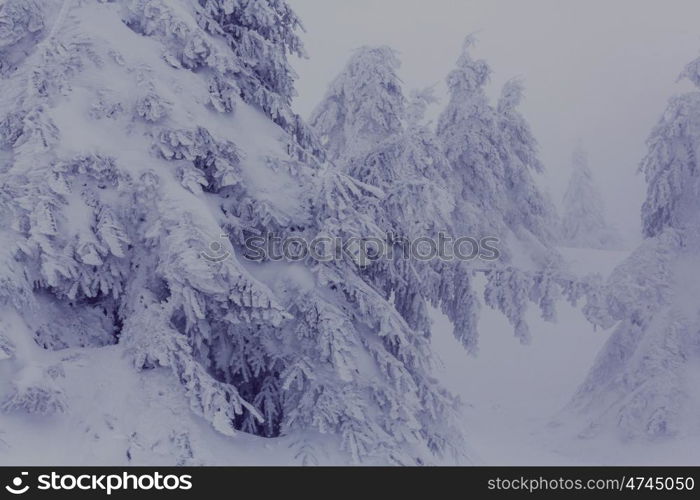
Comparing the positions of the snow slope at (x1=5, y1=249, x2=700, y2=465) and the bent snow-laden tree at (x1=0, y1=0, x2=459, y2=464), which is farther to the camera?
the bent snow-laden tree at (x1=0, y1=0, x2=459, y2=464)

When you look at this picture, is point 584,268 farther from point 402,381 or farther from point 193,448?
point 193,448

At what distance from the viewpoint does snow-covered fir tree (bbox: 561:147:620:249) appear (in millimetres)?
54656

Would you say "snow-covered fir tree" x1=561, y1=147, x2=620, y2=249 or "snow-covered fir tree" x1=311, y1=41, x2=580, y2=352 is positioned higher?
"snow-covered fir tree" x1=311, y1=41, x2=580, y2=352

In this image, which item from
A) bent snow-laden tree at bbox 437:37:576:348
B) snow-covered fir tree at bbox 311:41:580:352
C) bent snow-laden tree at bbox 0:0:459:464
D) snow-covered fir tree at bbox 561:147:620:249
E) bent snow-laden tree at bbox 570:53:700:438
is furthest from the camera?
snow-covered fir tree at bbox 561:147:620:249

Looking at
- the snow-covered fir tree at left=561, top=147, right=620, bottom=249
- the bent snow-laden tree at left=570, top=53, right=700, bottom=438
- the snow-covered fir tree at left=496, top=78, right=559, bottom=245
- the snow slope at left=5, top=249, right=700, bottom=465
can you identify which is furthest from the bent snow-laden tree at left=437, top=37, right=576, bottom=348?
the snow-covered fir tree at left=561, top=147, right=620, bottom=249

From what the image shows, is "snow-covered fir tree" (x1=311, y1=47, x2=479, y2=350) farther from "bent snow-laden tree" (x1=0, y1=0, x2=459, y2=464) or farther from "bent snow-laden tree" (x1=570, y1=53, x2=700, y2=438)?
"bent snow-laden tree" (x1=570, y1=53, x2=700, y2=438)

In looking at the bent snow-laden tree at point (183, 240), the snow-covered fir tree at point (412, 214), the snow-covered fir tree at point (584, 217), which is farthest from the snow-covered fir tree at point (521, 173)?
the snow-covered fir tree at point (584, 217)

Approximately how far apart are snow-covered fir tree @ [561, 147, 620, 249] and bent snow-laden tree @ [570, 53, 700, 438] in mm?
38442

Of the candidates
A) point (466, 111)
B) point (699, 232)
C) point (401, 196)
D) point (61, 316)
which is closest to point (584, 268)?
point (466, 111)

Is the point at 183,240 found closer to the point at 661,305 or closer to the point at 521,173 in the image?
the point at 661,305

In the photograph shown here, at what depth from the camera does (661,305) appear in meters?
16.0

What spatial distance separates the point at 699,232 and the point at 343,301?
38.1 feet

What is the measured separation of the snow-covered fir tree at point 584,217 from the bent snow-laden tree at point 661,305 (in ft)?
126

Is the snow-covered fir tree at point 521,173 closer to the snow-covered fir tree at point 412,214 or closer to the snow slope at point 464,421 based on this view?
the snow slope at point 464,421
